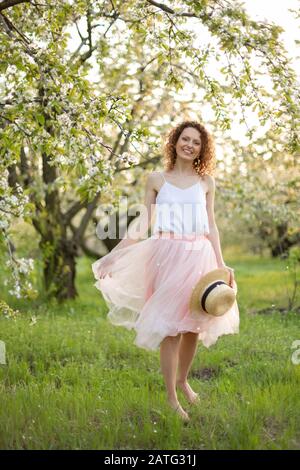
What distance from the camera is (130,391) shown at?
4859 mm

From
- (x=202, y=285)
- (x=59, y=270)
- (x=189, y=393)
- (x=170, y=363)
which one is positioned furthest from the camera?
(x=59, y=270)

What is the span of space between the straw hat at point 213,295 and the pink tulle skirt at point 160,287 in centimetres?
10

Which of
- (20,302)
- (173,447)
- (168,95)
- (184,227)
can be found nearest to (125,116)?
(184,227)

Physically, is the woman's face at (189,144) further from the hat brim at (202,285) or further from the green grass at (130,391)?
the green grass at (130,391)

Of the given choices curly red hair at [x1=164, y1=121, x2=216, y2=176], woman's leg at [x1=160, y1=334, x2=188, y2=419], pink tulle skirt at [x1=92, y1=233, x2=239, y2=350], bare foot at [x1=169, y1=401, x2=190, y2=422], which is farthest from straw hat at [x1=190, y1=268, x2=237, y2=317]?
curly red hair at [x1=164, y1=121, x2=216, y2=176]

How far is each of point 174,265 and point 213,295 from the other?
418mm

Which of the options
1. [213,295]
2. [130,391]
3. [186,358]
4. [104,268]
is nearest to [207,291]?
[213,295]

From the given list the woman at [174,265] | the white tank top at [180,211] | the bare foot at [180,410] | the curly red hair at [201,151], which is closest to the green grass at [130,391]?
the bare foot at [180,410]

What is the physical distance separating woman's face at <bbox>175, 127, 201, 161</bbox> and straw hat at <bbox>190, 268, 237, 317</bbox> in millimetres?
899

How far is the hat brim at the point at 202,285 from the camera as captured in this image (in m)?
4.41

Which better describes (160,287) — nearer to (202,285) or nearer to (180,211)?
(202,285)

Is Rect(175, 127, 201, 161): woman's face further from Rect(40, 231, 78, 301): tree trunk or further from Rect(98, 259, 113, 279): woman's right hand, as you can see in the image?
Rect(40, 231, 78, 301): tree trunk

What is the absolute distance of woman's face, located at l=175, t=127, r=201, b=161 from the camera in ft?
15.8
